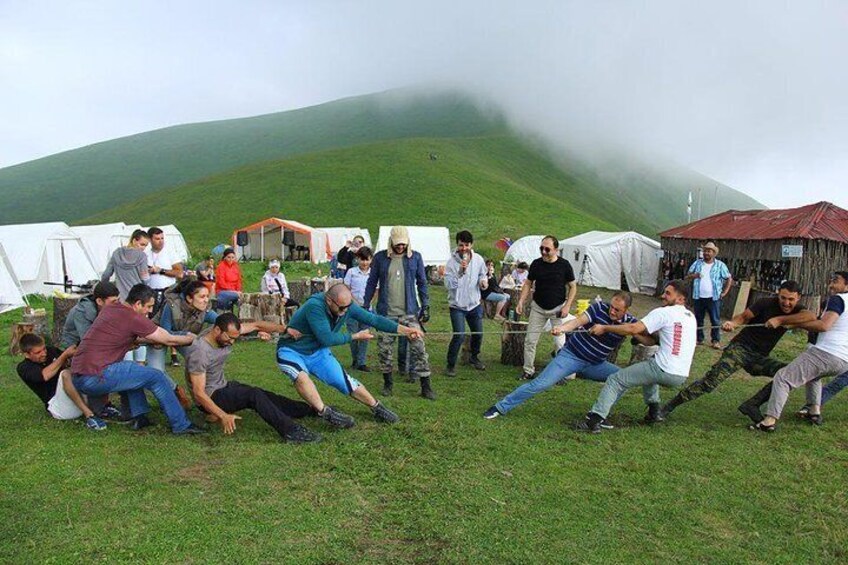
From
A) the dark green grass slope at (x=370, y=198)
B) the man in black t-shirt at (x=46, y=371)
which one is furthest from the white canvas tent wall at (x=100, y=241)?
the dark green grass slope at (x=370, y=198)

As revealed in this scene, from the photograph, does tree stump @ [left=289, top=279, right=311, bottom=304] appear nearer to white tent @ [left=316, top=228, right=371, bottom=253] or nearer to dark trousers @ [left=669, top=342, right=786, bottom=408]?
dark trousers @ [left=669, top=342, right=786, bottom=408]

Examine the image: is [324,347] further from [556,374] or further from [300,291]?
[300,291]

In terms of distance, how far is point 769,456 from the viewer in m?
5.64

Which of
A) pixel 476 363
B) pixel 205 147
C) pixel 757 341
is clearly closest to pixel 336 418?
pixel 476 363

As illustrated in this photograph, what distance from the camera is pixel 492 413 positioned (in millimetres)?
6559

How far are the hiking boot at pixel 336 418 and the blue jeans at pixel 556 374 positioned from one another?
171 cm

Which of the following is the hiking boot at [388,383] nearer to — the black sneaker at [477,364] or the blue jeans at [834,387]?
the black sneaker at [477,364]

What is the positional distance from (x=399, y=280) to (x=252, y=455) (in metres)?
3.16

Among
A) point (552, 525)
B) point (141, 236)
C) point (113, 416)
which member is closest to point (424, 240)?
point (141, 236)

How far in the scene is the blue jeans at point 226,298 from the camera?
10.1 m

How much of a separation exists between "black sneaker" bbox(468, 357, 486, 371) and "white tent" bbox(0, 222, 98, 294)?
14.9 metres

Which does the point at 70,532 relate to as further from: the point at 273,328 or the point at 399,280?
the point at 399,280

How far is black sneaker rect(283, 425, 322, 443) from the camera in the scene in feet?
18.5

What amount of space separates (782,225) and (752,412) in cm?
1439
